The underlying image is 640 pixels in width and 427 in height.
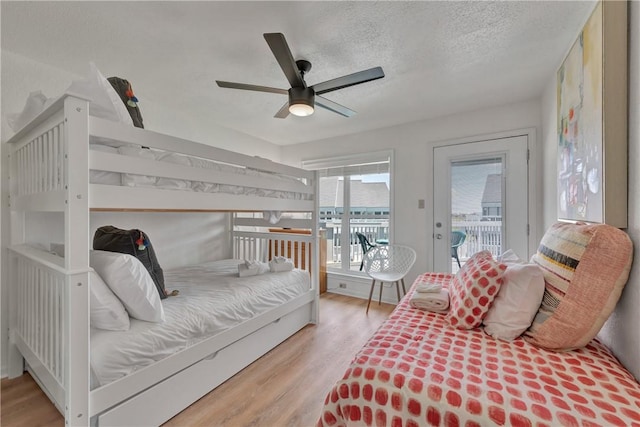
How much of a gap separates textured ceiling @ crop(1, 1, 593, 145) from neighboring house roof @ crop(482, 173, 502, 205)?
2.63ft

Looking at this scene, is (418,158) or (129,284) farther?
(418,158)

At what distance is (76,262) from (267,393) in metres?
1.30

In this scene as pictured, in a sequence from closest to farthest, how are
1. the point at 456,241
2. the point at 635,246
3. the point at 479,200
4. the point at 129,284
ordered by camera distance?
the point at 635,246 < the point at 129,284 < the point at 479,200 < the point at 456,241

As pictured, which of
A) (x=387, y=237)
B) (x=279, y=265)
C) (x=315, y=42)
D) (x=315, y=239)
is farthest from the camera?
(x=387, y=237)

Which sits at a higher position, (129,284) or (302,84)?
(302,84)

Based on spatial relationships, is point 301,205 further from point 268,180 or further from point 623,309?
point 623,309

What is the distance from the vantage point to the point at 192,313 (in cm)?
164

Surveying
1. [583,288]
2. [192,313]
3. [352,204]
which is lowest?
[192,313]

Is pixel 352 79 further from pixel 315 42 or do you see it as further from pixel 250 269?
pixel 250 269

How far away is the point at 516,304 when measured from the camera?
1238 mm

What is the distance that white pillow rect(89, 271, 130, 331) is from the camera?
128 centimetres

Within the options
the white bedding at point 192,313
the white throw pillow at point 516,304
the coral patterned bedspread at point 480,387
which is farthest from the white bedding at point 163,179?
the white throw pillow at point 516,304

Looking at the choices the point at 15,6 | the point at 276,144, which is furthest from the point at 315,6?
the point at 276,144

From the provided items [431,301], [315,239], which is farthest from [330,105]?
[431,301]
